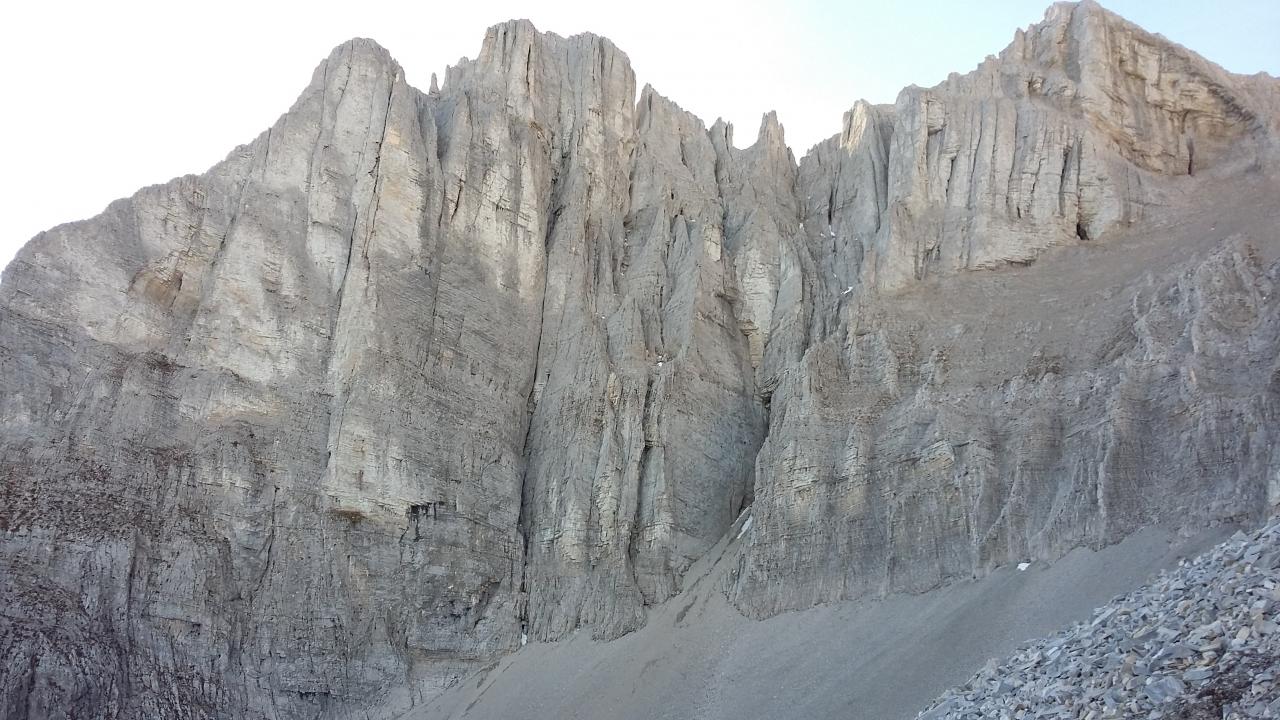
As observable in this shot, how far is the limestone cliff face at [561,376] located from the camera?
35844 mm

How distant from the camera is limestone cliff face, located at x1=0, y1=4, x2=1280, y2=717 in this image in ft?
118

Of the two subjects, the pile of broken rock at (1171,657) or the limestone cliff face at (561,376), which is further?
the limestone cliff face at (561,376)

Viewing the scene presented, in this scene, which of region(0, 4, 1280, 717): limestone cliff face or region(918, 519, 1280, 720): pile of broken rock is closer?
region(918, 519, 1280, 720): pile of broken rock

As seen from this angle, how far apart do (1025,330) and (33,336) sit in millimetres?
31692

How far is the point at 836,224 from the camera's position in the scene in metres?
52.8

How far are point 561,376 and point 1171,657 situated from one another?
29.6 metres

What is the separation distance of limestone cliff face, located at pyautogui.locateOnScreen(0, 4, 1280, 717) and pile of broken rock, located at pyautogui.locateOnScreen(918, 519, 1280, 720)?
9.09 m

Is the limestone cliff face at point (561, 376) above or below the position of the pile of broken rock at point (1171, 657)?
above

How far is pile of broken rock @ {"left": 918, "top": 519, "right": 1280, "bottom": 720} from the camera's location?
1770 centimetres

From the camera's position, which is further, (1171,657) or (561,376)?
(561,376)

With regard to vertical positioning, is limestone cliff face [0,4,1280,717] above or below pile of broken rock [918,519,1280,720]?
above

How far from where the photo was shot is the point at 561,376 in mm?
46281

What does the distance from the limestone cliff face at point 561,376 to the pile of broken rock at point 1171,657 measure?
29.8 feet

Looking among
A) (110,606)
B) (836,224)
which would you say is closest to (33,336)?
(110,606)
